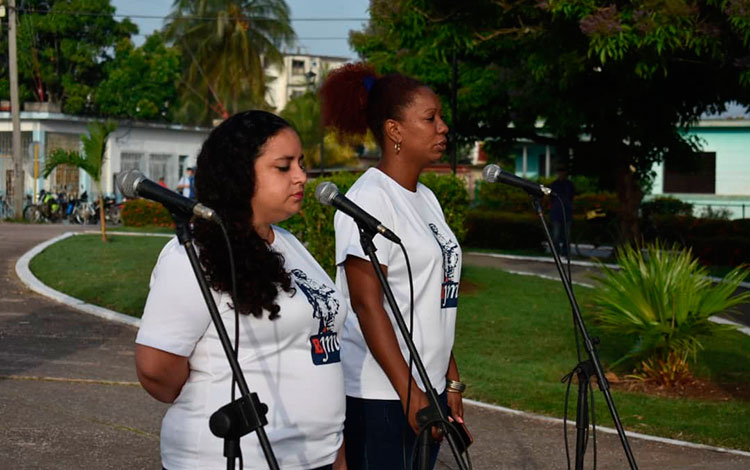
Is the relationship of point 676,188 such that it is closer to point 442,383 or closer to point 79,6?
point 79,6

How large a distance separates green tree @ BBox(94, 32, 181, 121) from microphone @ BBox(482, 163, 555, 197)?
42053 mm

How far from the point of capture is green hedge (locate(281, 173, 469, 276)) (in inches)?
549

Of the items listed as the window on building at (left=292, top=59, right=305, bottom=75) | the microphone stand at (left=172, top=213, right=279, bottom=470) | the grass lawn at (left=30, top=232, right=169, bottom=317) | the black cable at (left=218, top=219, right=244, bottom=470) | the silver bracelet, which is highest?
the window on building at (left=292, top=59, right=305, bottom=75)

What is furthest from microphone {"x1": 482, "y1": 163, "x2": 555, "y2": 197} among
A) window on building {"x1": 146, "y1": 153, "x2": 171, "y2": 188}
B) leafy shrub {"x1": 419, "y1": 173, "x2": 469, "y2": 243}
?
window on building {"x1": 146, "y1": 153, "x2": 171, "y2": 188}

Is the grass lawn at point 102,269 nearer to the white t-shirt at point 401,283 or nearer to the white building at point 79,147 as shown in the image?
the white t-shirt at point 401,283

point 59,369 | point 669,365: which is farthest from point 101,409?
point 669,365

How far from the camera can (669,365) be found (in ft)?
31.0

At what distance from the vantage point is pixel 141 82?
46.5 meters

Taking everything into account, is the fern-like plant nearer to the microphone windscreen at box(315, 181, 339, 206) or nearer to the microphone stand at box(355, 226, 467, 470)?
the microphone stand at box(355, 226, 467, 470)

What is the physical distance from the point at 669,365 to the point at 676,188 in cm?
2887

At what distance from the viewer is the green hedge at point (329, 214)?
13.9 metres

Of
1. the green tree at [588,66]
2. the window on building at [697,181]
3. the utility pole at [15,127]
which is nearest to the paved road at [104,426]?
the green tree at [588,66]

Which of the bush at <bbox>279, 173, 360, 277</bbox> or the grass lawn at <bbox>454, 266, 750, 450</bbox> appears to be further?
the bush at <bbox>279, 173, 360, 277</bbox>

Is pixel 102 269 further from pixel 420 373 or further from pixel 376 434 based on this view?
pixel 420 373
